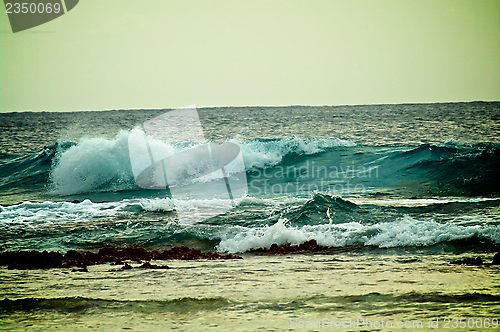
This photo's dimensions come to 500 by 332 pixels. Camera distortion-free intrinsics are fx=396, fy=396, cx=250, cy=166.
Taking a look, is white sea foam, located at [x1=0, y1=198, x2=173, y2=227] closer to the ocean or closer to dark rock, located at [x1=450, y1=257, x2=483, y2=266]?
the ocean

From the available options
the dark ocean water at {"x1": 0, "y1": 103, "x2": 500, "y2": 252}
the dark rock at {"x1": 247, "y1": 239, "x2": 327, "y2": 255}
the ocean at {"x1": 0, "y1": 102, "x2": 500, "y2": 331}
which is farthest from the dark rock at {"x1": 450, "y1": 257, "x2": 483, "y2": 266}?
the dark rock at {"x1": 247, "y1": 239, "x2": 327, "y2": 255}

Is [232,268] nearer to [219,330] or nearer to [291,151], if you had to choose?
[219,330]

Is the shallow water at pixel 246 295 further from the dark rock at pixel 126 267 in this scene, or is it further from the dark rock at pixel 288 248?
the dark rock at pixel 288 248

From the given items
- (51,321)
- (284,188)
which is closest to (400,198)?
(284,188)

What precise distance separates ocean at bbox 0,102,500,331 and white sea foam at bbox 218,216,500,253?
3 cm

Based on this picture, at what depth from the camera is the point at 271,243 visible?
7441 mm

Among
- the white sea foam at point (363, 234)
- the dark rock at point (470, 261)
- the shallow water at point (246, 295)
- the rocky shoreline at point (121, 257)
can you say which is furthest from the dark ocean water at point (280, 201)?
the shallow water at point (246, 295)

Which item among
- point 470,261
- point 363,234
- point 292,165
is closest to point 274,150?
point 292,165

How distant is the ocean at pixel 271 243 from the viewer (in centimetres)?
361

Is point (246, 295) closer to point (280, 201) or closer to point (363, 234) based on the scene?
point (363, 234)

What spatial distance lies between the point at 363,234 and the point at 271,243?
1732 millimetres

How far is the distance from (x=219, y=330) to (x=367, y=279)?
215 centimetres

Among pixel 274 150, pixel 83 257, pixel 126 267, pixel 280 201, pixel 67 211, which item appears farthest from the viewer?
pixel 274 150

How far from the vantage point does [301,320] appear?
345cm
